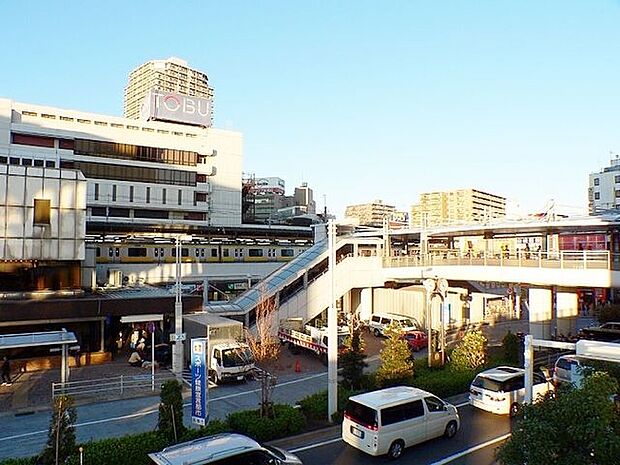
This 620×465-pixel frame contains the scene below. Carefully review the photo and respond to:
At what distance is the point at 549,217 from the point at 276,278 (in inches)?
664

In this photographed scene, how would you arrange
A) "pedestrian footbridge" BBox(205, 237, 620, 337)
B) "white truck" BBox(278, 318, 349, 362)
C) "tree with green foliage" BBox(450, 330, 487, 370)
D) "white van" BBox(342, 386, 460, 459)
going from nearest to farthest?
1. "white van" BBox(342, 386, 460, 459)
2. "tree with green foliage" BBox(450, 330, 487, 370)
3. "pedestrian footbridge" BBox(205, 237, 620, 337)
4. "white truck" BBox(278, 318, 349, 362)

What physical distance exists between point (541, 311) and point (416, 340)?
786cm

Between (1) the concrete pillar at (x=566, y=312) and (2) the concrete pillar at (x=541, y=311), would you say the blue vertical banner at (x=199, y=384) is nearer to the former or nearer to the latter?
(2) the concrete pillar at (x=541, y=311)

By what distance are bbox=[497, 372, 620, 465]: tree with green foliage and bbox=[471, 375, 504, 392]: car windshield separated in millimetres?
9924

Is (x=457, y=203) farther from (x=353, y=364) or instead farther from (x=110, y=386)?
(x=110, y=386)

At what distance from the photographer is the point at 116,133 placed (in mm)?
61750

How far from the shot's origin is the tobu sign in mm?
71125

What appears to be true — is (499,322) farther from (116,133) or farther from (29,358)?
(116,133)

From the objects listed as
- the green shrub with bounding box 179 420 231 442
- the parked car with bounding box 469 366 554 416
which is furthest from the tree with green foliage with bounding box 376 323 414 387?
the green shrub with bounding box 179 420 231 442

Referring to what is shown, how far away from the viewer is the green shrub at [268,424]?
14.4 m

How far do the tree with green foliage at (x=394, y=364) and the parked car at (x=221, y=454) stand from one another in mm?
7502

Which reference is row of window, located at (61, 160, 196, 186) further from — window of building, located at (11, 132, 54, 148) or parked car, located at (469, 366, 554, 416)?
parked car, located at (469, 366, 554, 416)

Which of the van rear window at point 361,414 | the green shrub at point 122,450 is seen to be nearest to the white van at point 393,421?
the van rear window at point 361,414

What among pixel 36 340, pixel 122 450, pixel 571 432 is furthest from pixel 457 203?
pixel 571 432
